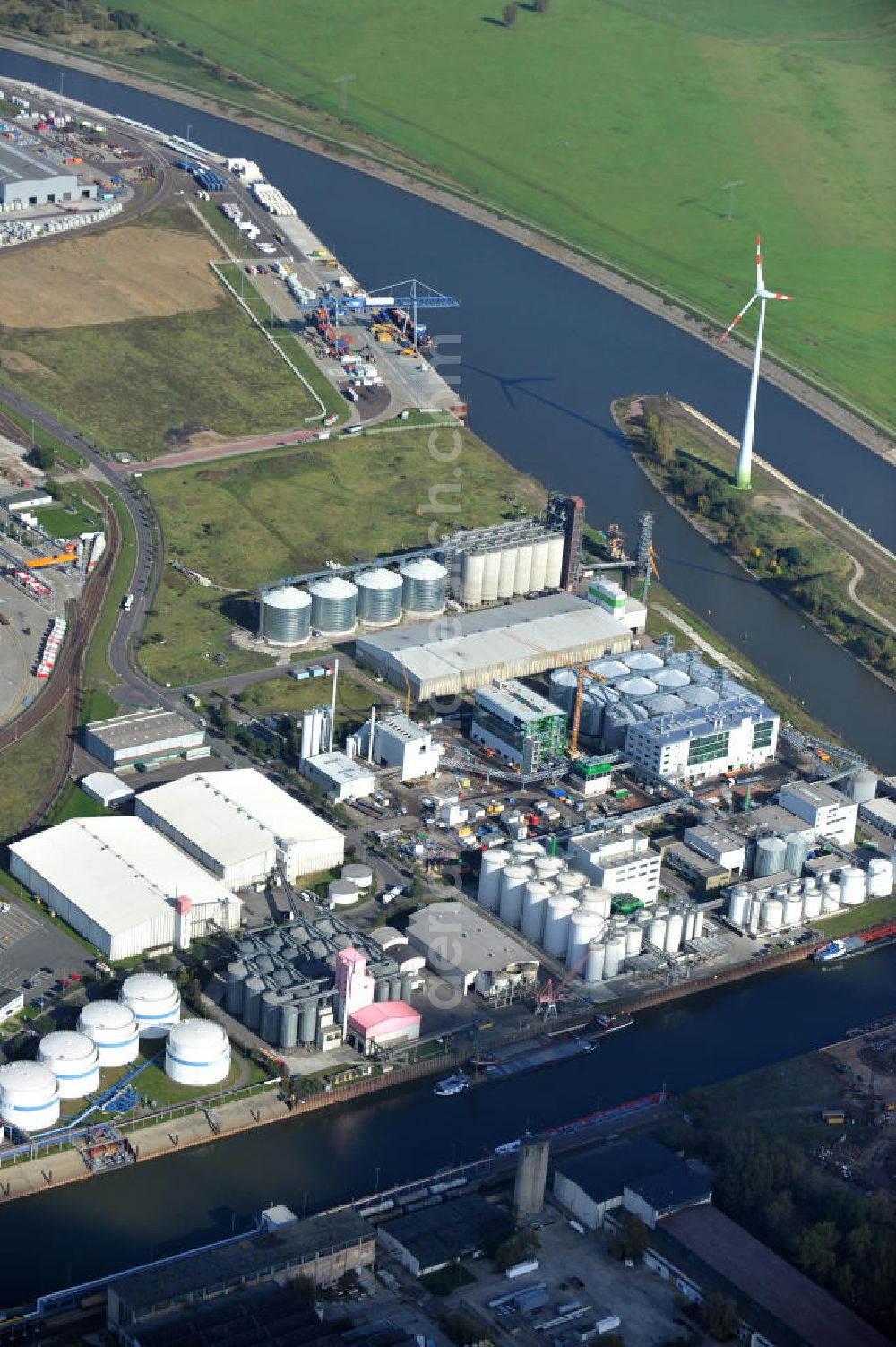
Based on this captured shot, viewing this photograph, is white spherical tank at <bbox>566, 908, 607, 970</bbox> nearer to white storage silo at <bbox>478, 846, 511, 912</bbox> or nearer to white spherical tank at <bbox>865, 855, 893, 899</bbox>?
white storage silo at <bbox>478, 846, 511, 912</bbox>

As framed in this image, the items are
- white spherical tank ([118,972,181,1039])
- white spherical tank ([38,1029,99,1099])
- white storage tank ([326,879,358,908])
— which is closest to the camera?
white spherical tank ([38,1029,99,1099])

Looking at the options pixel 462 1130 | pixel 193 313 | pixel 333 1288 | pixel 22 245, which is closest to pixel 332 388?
pixel 193 313

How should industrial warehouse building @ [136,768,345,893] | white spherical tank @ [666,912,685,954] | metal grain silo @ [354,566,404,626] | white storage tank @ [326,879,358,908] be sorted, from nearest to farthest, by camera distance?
1. white spherical tank @ [666,912,685,954]
2. white storage tank @ [326,879,358,908]
3. industrial warehouse building @ [136,768,345,893]
4. metal grain silo @ [354,566,404,626]

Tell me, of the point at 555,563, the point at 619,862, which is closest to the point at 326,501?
the point at 555,563

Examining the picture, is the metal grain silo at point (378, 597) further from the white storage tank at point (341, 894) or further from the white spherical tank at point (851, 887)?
the white spherical tank at point (851, 887)

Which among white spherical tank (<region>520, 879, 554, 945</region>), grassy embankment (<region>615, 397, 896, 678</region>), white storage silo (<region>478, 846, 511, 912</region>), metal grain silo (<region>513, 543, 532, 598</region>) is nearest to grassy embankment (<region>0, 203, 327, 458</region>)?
grassy embankment (<region>615, 397, 896, 678</region>)

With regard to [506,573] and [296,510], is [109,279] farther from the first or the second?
[506,573]

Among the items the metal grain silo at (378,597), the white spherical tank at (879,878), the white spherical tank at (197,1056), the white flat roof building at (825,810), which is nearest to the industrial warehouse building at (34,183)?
the metal grain silo at (378,597)
